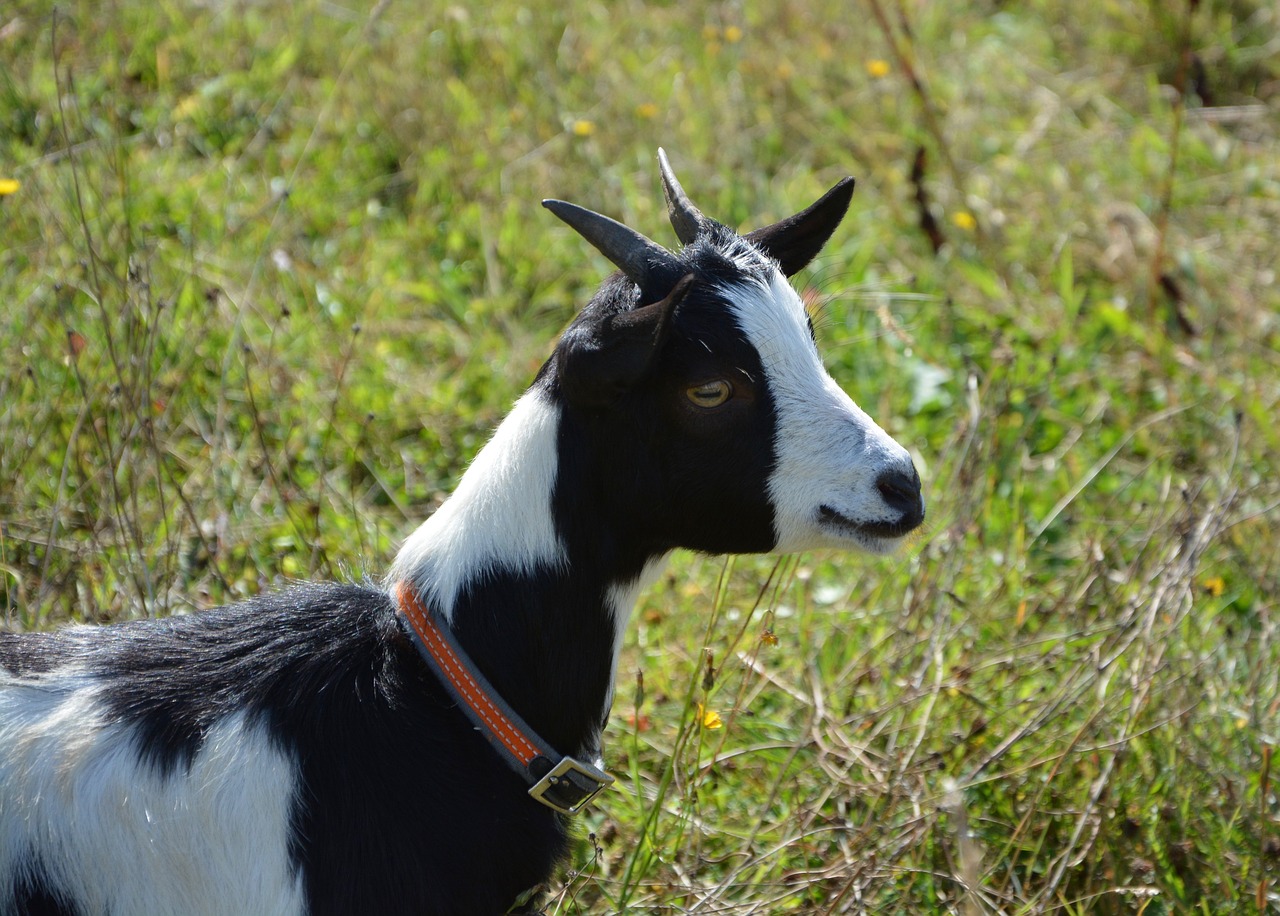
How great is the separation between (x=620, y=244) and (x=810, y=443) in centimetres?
53

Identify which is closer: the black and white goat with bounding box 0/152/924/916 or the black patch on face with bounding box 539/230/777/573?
the black and white goat with bounding box 0/152/924/916

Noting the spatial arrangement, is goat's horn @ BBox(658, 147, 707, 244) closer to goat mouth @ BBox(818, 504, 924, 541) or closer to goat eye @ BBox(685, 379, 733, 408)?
goat eye @ BBox(685, 379, 733, 408)

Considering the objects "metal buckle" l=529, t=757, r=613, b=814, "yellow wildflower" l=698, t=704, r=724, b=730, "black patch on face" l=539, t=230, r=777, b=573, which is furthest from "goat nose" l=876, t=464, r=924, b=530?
"metal buckle" l=529, t=757, r=613, b=814

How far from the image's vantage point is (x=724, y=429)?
2449 mm

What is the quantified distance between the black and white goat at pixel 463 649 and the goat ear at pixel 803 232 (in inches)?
4.4

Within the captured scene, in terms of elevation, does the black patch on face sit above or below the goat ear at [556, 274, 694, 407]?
below

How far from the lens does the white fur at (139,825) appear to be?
223 cm

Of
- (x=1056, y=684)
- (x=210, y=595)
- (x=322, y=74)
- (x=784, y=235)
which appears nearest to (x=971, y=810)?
(x=1056, y=684)

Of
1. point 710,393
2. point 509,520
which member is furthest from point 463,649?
point 710,393

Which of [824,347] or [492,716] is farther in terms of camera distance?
[824,347]

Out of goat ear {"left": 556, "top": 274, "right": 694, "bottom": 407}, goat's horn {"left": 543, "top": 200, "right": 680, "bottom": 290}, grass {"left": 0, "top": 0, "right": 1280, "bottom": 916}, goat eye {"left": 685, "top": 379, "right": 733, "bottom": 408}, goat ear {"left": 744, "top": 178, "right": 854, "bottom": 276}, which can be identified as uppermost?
goat's horn {"left": 543, "top": 200, "right": 680, "bottom": 290}

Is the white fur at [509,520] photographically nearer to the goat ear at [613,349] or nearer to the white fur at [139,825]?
the goat ear at [613,349]

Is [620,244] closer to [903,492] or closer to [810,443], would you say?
[810,443]

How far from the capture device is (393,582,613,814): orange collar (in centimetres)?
238
